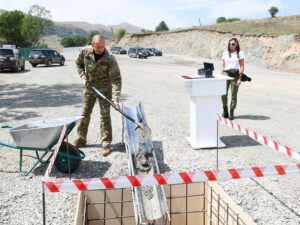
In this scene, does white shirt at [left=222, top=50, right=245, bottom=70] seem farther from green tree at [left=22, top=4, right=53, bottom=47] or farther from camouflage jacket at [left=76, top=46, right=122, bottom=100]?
green tree at [left=22, top=4, right=53, bottom=47]

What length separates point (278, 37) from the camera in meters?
39.5

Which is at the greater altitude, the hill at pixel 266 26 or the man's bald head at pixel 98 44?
the hill at pixel 266 26

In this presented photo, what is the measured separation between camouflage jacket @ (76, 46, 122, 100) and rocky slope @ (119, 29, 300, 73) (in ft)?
90.2

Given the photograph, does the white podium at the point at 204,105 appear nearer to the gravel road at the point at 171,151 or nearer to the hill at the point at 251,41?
Result: the gravel road at the point at 171,151

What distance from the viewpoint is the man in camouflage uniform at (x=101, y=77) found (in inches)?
287

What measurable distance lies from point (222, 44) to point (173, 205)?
4958 centimetres

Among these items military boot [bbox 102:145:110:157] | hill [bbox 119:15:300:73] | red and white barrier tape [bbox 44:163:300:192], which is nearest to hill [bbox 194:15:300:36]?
hill [bbox 119:15:300:73]

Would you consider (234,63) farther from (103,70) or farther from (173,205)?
(173,205)

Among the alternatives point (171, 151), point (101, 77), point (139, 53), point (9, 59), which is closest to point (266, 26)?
point (139, 53)

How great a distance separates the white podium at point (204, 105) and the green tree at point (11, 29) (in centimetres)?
9303

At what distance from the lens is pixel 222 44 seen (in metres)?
53.4

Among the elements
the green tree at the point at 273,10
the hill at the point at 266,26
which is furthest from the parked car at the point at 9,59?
the green tree at the point at 273,10

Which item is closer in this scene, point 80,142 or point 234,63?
point 80,142

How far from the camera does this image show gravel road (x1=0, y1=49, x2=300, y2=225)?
548cm
